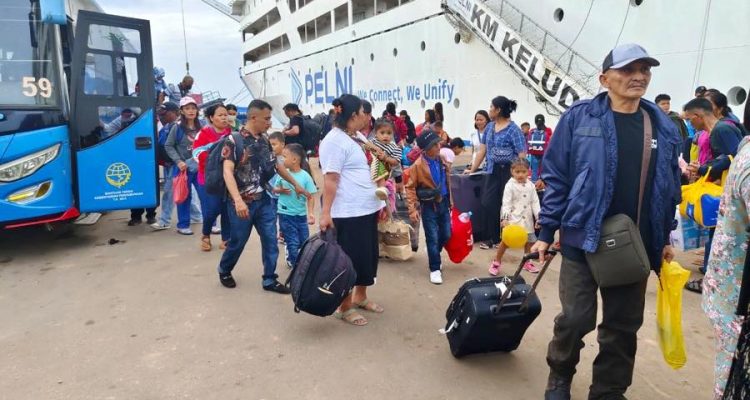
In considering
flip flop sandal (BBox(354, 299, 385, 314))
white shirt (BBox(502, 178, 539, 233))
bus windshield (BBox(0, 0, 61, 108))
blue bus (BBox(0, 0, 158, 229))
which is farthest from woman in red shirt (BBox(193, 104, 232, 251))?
white shirt (BBox(502, 178, 539, 233))

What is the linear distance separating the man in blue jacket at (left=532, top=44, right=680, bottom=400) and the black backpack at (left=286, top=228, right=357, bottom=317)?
1.34 metres

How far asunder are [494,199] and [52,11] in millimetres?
5020

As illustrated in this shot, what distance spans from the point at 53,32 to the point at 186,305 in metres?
3.36

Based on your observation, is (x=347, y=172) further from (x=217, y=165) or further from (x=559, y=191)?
(x=559, y=191)

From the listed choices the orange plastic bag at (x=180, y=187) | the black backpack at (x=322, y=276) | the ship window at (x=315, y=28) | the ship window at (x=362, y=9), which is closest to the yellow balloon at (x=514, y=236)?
the black backpack at (x=322, y=276)

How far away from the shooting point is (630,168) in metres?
2.28

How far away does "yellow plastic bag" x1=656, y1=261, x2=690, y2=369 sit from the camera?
93.4 inches

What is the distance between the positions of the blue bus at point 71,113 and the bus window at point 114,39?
0.01 m

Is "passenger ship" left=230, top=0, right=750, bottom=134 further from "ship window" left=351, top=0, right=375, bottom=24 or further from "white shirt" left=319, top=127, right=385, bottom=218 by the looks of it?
"white shirt" left=319, top=127, right=385, bottom=218

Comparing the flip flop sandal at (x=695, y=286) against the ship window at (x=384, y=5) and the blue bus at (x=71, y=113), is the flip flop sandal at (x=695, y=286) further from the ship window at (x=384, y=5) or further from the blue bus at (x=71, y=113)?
the ship window at (x=384, y=5)

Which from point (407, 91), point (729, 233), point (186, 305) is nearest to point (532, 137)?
point (186, 305)

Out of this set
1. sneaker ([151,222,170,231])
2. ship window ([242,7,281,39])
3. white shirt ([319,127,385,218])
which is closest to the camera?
white shirt ([319,127,385,218])

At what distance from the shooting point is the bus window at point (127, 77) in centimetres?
572

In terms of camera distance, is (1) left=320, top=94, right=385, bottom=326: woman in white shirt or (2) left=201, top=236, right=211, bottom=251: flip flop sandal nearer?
(1) left=320, top=94, right=385, bottom=326: woman in white shirt
